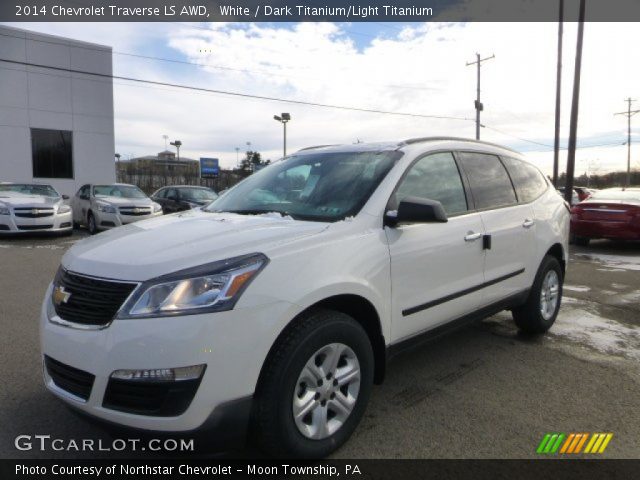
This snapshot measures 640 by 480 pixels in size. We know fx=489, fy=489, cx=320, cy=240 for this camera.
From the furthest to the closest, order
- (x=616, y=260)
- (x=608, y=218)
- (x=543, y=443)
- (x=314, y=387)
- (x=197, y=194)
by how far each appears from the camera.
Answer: (x=197, y=194) < (x=608, y=218) < (x=616, y=260) < (x=543, y=443) < (x=314, y=387)

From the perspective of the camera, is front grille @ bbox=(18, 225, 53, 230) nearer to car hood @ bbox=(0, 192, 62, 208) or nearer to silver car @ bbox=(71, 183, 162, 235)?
car hood @ bbox=(0, 192, 62, 208)

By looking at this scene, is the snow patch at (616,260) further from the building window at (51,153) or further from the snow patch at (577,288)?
the building window at (51,153)

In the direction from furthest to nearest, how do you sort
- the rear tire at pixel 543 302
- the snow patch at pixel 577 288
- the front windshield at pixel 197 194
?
the front windshield at pixel 197 194 → the snow patch at pixel 577 288 → the rear tire at pixel 543 302

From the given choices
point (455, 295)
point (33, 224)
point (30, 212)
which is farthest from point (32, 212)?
point (455, 295)

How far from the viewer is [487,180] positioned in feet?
13.1

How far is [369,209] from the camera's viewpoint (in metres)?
2.92

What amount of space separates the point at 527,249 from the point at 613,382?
47.9 inches

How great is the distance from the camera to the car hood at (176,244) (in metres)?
2.28

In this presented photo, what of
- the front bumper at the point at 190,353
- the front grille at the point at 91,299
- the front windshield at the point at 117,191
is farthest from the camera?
the front windshield at the point at 117,191

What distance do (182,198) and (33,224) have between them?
5617 mm

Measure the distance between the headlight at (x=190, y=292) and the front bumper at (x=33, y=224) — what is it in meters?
11.2

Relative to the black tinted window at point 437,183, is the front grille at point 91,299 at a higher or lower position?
lower

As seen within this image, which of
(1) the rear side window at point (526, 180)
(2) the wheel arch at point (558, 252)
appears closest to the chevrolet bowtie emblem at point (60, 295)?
(1) the rear side window at point (526, 180)

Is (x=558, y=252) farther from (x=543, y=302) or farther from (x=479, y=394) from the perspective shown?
(x=479, y=394)
